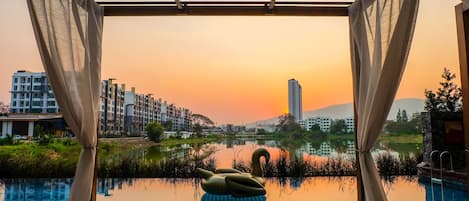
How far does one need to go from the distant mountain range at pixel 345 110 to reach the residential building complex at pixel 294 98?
0.10 m

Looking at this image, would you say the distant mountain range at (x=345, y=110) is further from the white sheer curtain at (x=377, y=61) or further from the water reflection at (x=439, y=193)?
the water reflection at (x=439, y=193)

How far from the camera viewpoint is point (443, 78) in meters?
2.82

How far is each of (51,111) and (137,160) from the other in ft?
3.00

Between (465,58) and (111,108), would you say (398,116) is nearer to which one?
(465,58)

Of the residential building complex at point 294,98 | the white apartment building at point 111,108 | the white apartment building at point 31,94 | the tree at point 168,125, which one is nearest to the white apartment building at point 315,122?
the residential building complex at point 294,98

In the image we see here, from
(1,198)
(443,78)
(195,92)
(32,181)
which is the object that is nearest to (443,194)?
(443,78)

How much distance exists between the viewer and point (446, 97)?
284 centimetres

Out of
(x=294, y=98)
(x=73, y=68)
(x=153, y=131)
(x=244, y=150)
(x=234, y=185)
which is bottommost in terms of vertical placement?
(x=234, y=185)

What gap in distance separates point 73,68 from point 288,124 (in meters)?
2.04

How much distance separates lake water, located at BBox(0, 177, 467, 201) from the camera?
2.66m

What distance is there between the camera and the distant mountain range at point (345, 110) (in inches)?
107

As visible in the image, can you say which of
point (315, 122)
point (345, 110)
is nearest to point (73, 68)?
point (315, 122)

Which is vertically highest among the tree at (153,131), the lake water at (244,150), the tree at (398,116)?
the tree at (398,116)

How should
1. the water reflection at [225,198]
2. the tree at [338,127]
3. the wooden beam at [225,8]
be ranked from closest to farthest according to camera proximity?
the water reflection at [225,198], the wooden beam at [225,8], the tree at [338,127]
